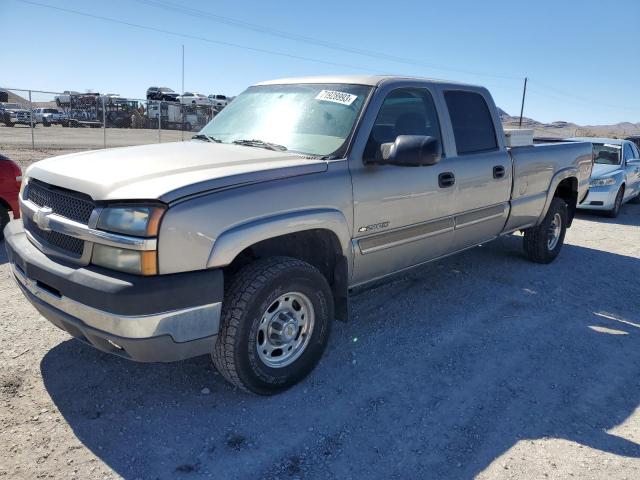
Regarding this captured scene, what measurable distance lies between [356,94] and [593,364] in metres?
2.68

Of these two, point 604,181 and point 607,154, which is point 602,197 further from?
point 607,154

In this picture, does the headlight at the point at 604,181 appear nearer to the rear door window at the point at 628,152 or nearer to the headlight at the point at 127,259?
the rear door window at the point at 628,152

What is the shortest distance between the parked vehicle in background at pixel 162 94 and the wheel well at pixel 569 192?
127 ft

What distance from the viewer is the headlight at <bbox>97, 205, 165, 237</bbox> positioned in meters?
2.54

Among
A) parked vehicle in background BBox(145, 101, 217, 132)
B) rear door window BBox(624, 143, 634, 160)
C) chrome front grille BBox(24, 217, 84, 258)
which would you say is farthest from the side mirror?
parked vehicle in background BBox(145, 101, 217, 132)

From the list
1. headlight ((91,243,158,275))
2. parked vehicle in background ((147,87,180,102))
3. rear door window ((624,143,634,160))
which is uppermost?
parked vehicle in background ((147,87,180,102))

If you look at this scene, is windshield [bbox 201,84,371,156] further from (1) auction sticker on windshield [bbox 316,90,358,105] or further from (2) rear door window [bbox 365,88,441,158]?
(2) rear door window [bbox 365,88,441,158]

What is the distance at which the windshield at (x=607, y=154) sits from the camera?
1125 cm

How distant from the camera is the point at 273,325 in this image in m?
3.21

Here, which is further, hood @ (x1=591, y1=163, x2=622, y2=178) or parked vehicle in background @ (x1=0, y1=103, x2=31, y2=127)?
parked vehicle in background @ (x1=0, y1=103, x2=31, y2=127)

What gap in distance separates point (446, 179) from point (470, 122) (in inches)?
35.2

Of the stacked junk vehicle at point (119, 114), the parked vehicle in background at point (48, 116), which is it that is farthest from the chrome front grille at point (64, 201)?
the parked vehicle in background at point (48, 116)

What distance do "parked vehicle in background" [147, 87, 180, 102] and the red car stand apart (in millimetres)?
37021

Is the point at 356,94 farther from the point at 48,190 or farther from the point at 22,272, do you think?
the point at 22,272
